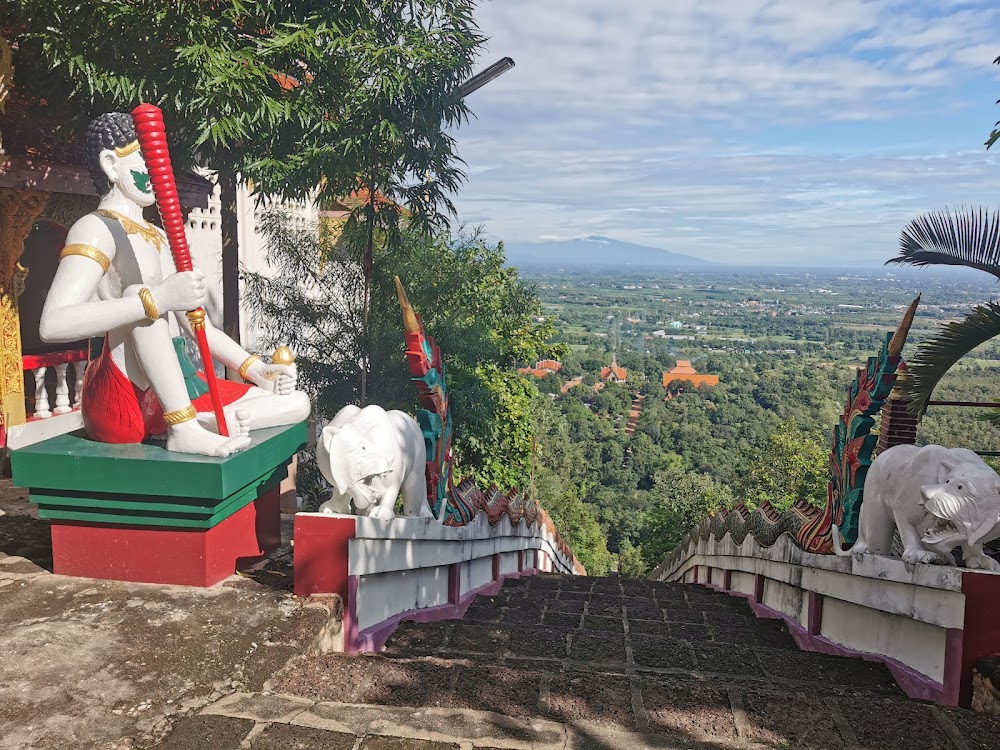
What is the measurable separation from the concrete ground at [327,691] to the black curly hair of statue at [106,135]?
6.84 feet

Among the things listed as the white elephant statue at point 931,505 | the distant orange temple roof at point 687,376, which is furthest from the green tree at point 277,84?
the distant orange temple roof at point 687,376

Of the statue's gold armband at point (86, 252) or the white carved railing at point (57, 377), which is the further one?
the white carved railing at point (57, 377)

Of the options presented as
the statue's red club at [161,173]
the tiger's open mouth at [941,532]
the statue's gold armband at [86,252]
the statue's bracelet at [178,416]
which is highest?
the statue's red club at [161,173]

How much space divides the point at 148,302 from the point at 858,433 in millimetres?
3829

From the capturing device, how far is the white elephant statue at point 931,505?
3385mm

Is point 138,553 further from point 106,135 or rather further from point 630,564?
point 630,564

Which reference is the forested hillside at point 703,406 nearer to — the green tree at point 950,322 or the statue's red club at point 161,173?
the green tree at point 950,322

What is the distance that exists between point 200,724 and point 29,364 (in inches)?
200

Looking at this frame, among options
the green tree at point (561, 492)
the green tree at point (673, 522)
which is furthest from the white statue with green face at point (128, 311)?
the green tree at point (561, 492)

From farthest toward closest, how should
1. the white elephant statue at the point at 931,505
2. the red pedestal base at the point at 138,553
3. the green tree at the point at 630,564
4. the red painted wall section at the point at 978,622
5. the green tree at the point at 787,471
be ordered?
1. the green tree at the point at 630,564
2. the green tree at the point at 787,471
3. the red pedestal base at the point at 138,553
4. the white elephant statue at the point at 931,505
5. the red painted wall section at the point at 978,622

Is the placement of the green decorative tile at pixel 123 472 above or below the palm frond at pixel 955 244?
below

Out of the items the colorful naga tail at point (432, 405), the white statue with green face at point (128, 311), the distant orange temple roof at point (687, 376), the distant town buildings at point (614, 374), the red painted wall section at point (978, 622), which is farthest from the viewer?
the distant town buildings at point (614, 374)

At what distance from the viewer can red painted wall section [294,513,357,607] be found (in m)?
3.56

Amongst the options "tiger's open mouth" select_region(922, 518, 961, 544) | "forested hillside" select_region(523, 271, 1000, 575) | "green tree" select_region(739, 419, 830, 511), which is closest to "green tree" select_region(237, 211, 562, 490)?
"forested hillside" select_region(523, 271, 1000, 575)
